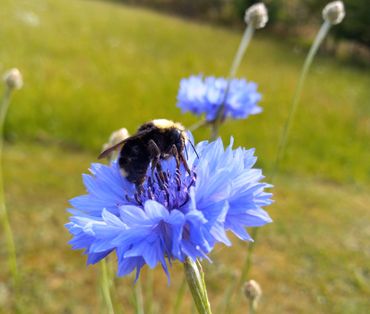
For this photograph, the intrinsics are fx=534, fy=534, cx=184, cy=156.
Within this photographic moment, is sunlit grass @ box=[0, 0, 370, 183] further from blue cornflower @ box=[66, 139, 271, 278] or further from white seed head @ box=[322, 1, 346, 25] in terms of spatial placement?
blue cornflower @ box=[66, 139, 271, 278]

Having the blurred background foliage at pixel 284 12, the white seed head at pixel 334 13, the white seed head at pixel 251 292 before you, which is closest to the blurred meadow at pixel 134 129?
the white seed head at pixel 251 292

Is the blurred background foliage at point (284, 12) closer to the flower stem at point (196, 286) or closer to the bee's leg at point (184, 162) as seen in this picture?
the bee's leg at point (184, 162)

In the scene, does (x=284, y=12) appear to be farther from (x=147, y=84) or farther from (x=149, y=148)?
(x=149, y=148)

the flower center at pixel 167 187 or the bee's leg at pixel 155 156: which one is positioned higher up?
the bee's leg at pixel 155 156

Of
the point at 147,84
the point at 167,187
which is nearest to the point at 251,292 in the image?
the point at 167,187

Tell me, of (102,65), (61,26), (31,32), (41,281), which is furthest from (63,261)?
(61,26)

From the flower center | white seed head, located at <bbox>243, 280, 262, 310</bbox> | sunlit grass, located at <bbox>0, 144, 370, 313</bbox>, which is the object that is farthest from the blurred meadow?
the flower center

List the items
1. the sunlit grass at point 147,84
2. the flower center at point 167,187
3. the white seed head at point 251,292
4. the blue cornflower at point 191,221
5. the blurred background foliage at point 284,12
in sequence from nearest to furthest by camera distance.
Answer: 1. the blue cornflower at point 191,221
2. the flower center at point 167,187
3. the white seed head at point 251,292
4. the sunlit grass at point 147,84
5. the blurred background foliage at point 284,12
